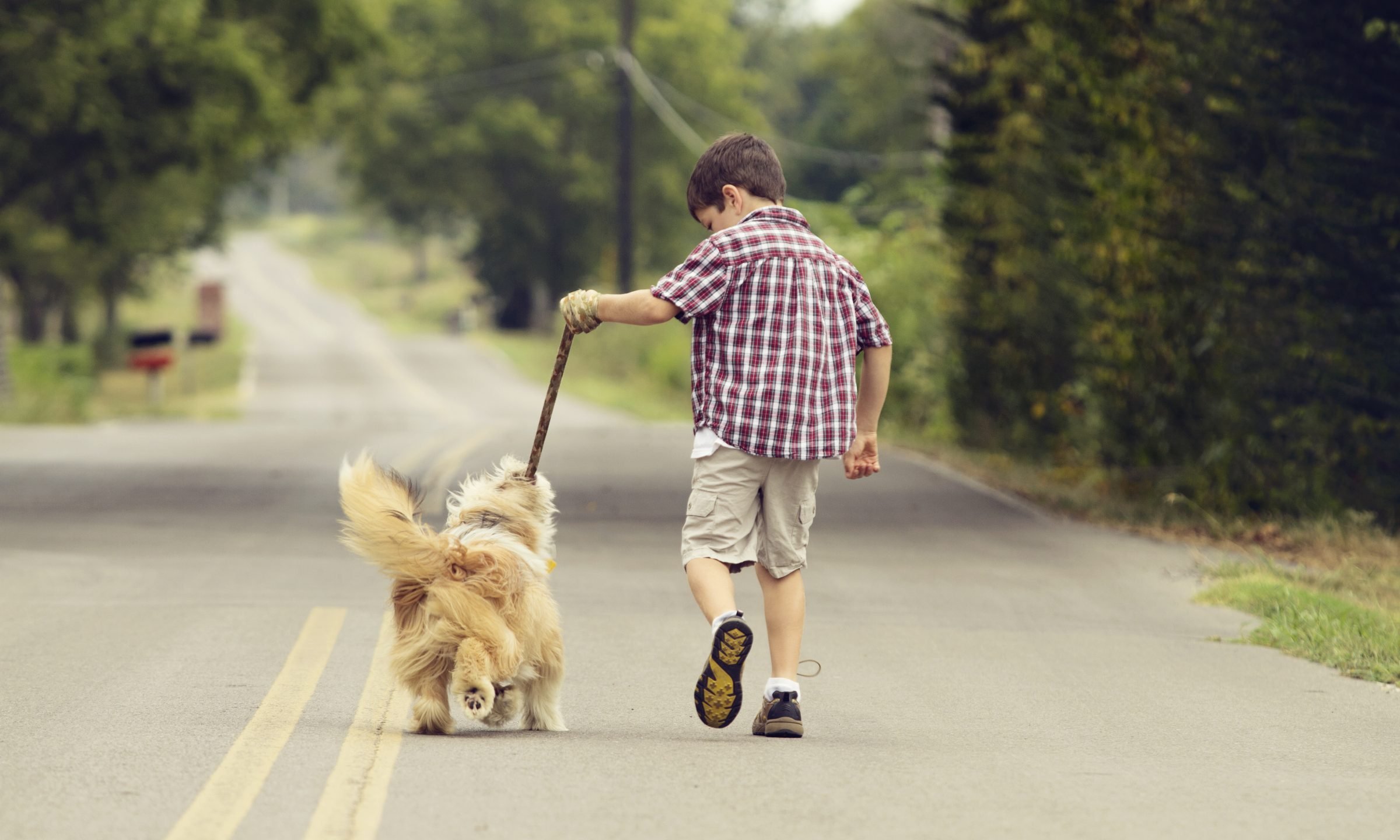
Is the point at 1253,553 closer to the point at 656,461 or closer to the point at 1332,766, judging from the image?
the point at 1332,766

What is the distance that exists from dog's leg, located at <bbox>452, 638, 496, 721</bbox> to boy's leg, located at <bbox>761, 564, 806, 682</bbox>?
1.08m

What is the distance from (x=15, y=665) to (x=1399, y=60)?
9.15 m

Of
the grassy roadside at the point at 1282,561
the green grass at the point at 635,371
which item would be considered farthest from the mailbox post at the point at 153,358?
the grassy roadside at the point at 1282,561

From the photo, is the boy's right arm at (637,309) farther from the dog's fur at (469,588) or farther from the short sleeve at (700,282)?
the dog's fur at (469,588)

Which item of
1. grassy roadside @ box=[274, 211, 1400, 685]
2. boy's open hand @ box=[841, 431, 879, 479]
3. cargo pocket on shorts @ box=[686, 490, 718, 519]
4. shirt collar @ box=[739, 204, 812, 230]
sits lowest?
grassy roadside @ box=[274, 211, 1400, 685]

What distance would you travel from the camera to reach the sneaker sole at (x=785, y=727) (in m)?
6.20

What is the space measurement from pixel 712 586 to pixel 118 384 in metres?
40.0

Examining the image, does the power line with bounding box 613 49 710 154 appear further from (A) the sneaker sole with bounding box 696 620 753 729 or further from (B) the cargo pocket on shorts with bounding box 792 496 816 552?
(A) the sneaker sole with bounding box 696 620 753 729

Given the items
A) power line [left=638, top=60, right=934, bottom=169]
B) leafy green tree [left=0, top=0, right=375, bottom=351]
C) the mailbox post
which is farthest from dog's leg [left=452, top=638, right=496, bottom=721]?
power line [left=638, top=60, right=934, bottom=169]

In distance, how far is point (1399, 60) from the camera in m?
11.3

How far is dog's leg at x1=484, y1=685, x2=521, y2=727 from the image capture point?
6027 mm

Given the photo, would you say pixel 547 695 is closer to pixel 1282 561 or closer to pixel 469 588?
pixel 469 588

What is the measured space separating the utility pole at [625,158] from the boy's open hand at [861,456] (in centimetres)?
3684

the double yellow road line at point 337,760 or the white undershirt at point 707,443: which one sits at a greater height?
the white undershirt at point 707,443
